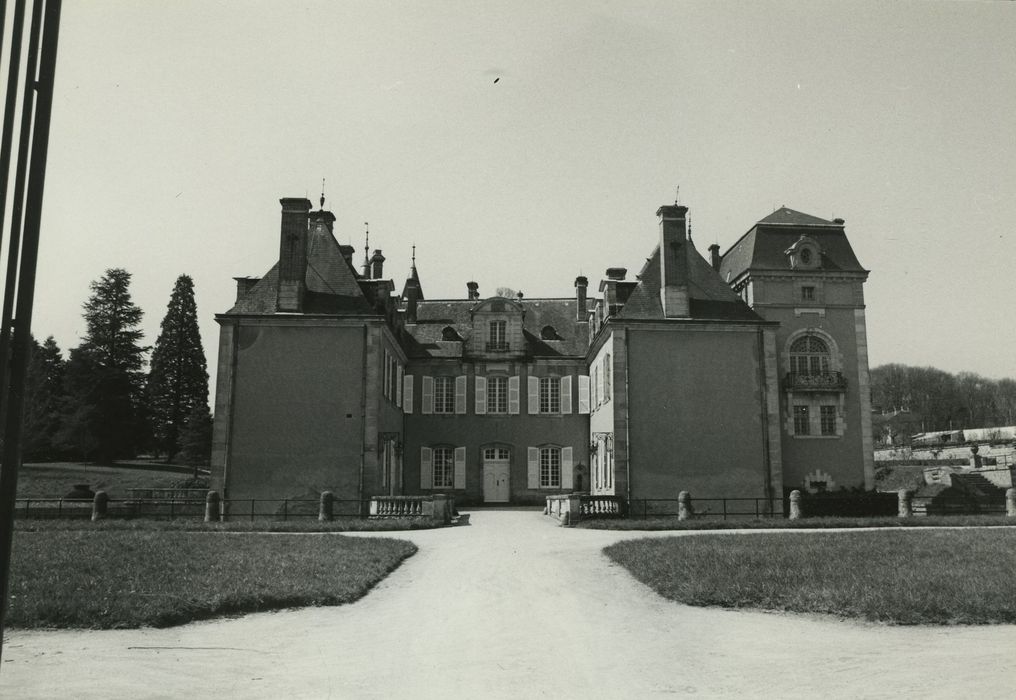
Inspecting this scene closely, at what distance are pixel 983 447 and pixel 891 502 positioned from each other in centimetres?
2764

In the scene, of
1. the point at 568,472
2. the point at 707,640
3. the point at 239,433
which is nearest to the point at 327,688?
the point at 707,640

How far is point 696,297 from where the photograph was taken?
2739 centimetres

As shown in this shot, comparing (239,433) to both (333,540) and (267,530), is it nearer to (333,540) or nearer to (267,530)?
(267,530)

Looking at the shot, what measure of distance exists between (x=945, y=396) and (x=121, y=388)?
245 feet

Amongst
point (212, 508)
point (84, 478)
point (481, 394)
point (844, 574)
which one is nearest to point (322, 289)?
point (212, 508)

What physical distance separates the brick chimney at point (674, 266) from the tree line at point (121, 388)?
2813 centimetres

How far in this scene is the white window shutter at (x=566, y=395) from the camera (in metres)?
34.4

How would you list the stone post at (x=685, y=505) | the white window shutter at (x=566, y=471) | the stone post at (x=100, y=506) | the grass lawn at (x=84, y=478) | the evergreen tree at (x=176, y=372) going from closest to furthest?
the stone post at (x=100, y=506) < the stone post at (x=685, y=505) < the white window shutter at (x=566, y=471) < the grass lawn at (x=84, y=478) < the evergreen tree at (x=176, y=372)

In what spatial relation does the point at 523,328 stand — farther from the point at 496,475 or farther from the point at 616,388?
the point at 616,388

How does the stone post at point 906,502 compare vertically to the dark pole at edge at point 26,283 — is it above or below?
below

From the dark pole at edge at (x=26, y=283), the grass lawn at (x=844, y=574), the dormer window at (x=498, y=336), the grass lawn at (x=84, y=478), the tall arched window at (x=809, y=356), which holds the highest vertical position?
the dormer window at (x=498, y=336)

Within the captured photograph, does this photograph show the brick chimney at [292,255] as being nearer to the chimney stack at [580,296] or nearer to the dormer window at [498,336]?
the dormer window at [498,336]

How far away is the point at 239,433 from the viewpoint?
2473 cm

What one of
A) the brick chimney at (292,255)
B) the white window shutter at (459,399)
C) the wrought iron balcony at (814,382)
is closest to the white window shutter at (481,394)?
the white window shutter at (459,399)
